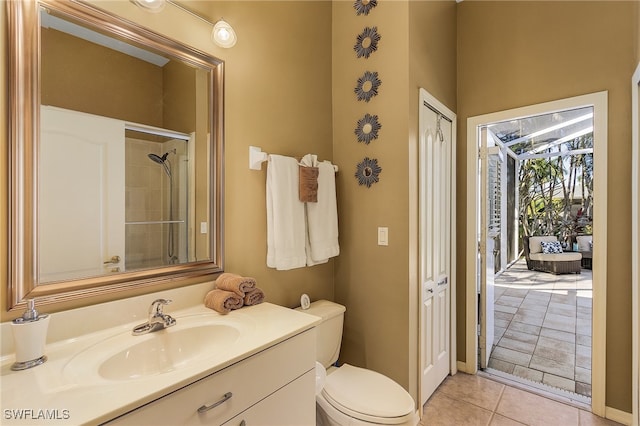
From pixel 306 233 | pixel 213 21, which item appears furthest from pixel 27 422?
pixel 213 21

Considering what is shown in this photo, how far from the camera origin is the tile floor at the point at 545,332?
2.45 m

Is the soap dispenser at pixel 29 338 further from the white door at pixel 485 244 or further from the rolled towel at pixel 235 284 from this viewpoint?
the white door at pixel 485 244

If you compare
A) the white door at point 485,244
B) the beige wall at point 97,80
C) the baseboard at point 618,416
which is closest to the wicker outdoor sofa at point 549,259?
the white door at point 485,244

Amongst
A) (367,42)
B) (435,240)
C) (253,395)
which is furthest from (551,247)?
(253,395)

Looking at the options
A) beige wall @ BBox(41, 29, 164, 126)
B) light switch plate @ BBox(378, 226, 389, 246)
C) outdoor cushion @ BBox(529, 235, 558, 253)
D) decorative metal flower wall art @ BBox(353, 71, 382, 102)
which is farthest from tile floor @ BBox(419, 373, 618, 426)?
outdoor cushion @ BBox(529, 235, 558, 253)

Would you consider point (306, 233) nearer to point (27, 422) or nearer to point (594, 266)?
point (27, 422)

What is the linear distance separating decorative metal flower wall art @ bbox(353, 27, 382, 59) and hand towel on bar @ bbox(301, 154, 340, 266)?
2.54 ft

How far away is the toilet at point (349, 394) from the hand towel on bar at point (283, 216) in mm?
373

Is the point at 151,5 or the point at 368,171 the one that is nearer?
the point at 151,5

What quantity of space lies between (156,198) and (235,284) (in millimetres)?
500

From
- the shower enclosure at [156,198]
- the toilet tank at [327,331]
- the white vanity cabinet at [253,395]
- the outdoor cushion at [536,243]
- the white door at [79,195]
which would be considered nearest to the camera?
the white vanity cabinet at [253,395]

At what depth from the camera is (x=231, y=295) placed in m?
1.30

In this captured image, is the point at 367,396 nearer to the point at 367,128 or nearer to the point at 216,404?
the point at 216,404

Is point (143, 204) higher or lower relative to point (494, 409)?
higher
